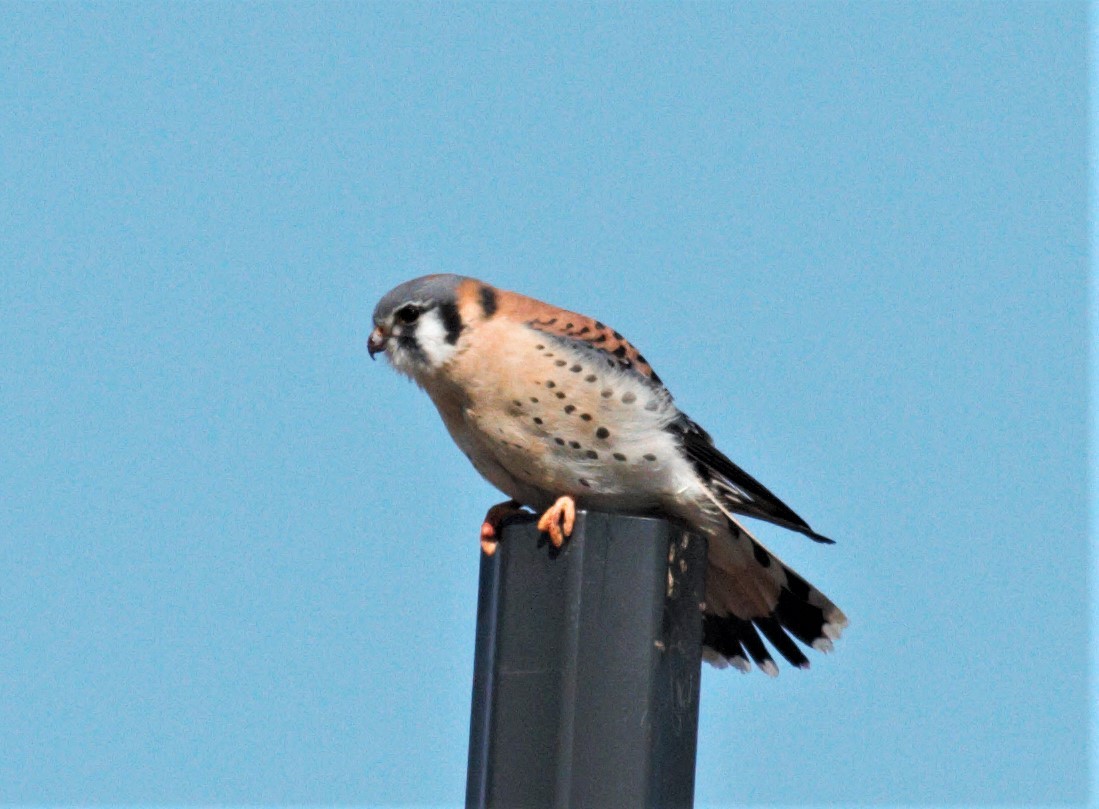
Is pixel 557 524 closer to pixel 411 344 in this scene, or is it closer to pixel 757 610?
pixel 411 344

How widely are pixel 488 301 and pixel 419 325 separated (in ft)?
0.68

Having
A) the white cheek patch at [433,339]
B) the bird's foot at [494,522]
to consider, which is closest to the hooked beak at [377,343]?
the white cheek patch at [433,339]

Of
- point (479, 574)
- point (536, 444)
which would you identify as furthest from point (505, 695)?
point (536, 444)

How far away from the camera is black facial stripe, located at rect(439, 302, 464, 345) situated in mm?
4492

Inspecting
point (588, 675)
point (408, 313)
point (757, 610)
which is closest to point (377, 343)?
point (408, 313)

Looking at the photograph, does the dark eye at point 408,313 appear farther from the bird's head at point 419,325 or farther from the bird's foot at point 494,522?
the bird's foot at point 494,522

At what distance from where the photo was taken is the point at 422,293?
460 cm

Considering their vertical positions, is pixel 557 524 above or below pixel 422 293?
below

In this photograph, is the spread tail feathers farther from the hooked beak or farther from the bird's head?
the hooked beak

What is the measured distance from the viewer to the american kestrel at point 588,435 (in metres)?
4.33

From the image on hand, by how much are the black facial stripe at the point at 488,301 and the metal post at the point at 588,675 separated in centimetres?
131

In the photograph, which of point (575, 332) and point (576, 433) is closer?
point (576, 433)

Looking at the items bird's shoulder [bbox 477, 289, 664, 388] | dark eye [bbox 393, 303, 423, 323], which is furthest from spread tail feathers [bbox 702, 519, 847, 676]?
dark eye [bbox 393, 303, 423, 323]

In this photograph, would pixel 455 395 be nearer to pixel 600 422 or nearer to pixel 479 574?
pixel 600 422
